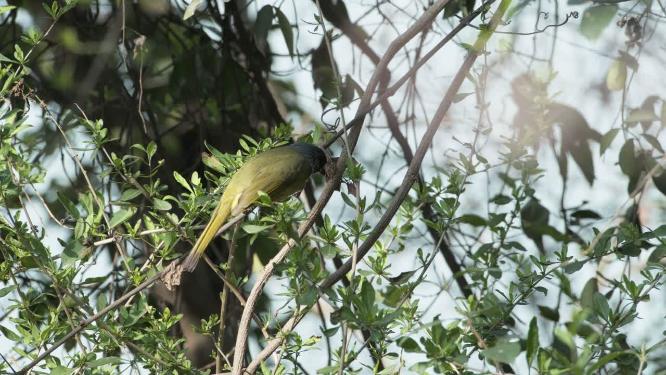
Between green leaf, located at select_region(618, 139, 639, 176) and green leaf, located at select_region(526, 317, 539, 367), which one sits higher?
green leaf, located at select_region(618, 139, 639, 176)

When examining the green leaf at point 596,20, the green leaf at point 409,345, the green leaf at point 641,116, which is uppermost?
the green leaf at point 641,116

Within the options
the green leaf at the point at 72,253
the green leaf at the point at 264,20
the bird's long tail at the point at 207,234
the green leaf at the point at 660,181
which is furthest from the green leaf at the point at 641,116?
the green leaf at the point at 72,253

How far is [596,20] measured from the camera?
2.34 meters

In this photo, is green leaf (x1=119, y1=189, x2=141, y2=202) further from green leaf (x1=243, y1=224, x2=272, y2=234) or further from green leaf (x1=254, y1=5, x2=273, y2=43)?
green leaf (x1=254, y1=5, x2=273, y2=43)

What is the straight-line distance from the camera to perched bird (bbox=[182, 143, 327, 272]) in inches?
101

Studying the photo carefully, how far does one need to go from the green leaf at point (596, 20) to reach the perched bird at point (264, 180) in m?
0.86

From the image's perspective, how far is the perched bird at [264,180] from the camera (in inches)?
101

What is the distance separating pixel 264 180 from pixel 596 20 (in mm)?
1022

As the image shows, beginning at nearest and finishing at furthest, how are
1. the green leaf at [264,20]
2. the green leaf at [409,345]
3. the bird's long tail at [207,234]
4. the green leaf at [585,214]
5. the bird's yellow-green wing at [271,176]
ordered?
the green leaf at [409,345]
the bird's long tail at [207,234]
the bird's yellow-green wing at [271,176]
the green leaf at [264,20]
the green leaf at [585,214]

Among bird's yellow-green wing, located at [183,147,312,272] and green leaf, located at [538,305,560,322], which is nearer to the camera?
bird's yellow-green wing, located at [183,147,312,272]

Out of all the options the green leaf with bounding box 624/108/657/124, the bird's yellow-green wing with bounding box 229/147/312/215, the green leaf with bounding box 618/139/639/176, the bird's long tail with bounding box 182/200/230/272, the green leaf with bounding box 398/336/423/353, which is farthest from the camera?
the green leaf with bounding box 618/139/639/176

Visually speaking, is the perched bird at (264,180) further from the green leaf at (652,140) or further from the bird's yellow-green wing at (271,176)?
the green leaf at (652,140)

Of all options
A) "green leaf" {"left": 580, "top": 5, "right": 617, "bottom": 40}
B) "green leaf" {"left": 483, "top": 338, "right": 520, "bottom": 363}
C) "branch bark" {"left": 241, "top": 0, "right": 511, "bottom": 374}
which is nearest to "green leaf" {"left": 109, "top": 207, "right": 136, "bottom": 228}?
"branch bark" {"left": 241, "top": 0, "right": 511, "bottom": 374}

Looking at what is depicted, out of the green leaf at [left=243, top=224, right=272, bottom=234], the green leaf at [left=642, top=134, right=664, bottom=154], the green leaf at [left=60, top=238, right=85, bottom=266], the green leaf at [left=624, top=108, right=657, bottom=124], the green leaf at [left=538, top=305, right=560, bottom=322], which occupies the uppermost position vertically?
the green leaf at [left=624, top=108, right=657, bottom=124]
